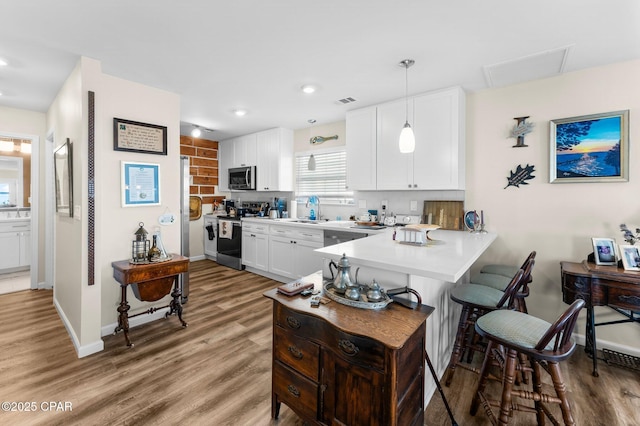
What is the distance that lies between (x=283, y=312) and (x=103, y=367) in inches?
71.2

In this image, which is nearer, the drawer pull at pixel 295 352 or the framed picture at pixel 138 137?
the drawer pull at pixel 295 352

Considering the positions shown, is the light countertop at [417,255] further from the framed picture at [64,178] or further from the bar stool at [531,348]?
the framed picture at [64,178]

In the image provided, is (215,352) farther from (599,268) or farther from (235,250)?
(599,268)

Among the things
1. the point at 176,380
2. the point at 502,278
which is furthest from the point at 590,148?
the point at 176,380

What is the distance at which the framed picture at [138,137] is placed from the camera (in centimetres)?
278

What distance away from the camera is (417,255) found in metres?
1.85

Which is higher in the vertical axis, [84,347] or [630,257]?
[630,257]

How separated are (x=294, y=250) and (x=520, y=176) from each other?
2900 mm

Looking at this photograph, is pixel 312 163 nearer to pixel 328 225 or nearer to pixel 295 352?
pixel 328 225

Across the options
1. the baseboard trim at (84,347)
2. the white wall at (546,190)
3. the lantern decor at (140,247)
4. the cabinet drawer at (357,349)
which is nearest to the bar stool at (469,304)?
the white wall at (546,190)

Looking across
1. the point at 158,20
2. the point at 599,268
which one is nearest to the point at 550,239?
the point at 599,268

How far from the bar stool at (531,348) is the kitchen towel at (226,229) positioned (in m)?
4.38

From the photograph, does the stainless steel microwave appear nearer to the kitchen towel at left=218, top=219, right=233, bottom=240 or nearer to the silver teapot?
the kitchen towel at left=218, top=219, right=233, bottom=240

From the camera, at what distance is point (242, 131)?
206 inches
